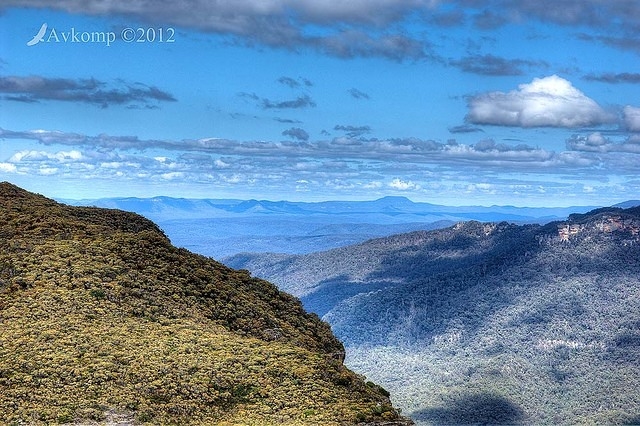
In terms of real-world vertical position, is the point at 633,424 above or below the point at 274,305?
below

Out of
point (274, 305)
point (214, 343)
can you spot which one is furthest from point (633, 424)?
point (214, 343)

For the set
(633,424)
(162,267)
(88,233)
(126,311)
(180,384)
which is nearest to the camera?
(180,384)

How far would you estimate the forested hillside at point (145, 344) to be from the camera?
36500 mm

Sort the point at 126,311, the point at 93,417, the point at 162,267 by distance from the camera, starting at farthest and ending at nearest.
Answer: the point at 162,267, the point at 126,311, the point at 93,417

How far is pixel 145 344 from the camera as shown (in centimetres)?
4122

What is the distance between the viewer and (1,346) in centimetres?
3866

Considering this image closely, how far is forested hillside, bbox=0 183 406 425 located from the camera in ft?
120

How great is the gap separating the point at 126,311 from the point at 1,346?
7.77 metres

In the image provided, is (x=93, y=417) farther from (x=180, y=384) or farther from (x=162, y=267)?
(x=162, y=267)

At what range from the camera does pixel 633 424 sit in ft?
645

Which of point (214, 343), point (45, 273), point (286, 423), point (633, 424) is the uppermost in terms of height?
point (45, 273)

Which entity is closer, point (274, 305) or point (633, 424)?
point (274, 305)

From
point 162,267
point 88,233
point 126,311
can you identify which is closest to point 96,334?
point 126,311

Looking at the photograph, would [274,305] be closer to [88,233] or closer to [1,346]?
[88,233]
